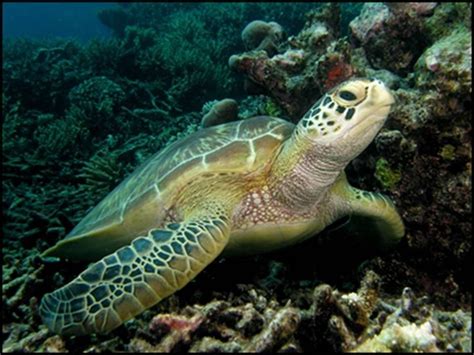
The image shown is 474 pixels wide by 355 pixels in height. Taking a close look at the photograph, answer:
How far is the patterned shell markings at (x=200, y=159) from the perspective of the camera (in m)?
2.70

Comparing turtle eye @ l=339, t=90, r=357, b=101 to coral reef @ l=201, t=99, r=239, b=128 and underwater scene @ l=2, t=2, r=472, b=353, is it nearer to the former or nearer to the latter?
underwater scene @ l=2, t=2, r=472, b=353

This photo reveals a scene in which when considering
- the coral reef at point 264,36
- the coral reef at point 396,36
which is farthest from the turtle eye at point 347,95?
the coral reef at point 264,36

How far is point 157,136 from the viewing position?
5.74 m

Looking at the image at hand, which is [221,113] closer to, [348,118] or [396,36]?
[396,36]

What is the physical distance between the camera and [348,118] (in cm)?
222

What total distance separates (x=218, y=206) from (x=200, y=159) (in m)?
0.38

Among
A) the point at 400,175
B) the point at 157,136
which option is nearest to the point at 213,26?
the point at 157,136

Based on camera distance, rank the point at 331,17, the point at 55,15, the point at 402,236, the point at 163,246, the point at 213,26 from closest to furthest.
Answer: the point at 163,246, the point at 402,236, the point at 331,17, the point at 213,26, the point at 55,15

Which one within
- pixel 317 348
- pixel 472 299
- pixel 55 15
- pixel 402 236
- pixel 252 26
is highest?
pixel 55 15

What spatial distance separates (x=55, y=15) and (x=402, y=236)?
255 ft

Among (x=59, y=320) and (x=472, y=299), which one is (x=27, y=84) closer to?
(x=59, y=320)

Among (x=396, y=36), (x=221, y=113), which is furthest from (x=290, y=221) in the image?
(x=396, y=36)

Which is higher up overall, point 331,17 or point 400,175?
point 331,17

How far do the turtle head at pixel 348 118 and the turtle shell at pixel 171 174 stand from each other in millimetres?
492
